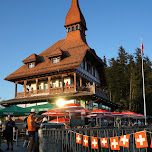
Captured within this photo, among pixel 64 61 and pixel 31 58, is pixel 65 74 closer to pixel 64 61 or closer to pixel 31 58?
pixel 64 61

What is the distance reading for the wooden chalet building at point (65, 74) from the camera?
26941 mm

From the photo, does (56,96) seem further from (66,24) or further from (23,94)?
(66,24)

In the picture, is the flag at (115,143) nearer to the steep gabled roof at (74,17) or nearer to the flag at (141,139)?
the flag at (141,139)

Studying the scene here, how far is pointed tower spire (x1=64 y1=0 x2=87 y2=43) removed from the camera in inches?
1380

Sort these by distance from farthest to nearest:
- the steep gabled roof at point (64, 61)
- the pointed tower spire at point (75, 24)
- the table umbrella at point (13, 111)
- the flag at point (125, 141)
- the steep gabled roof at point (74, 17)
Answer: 1. the steep gabled roof at point (74, 17)
2. the pointed tower spire at point (75, 24)
3. the steep gabled roof at point (64, 61)
4. the table umbrella at point (13, 111)
5. the flag at point (125, 141)

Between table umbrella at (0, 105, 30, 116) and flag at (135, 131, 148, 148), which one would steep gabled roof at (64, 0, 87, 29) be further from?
flag at (135, 131, 148, 148)

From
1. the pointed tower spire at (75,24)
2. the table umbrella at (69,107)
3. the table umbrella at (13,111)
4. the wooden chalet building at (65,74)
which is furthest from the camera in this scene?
the pointed tower spire at (75,24)

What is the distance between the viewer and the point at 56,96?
26.8m

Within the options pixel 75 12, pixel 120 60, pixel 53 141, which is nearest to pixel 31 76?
pixel 75 12

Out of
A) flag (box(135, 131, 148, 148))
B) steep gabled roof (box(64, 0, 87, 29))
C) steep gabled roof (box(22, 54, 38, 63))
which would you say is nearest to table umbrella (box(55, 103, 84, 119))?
flag (box(135, 131, 148, 148))

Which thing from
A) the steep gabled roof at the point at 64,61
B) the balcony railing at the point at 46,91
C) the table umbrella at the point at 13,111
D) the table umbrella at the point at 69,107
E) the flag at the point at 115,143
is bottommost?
the flag at the point at 115,143

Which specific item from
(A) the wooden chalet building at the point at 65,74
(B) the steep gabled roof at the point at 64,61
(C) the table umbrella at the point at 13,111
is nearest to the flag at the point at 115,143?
(C) the table umbrella at the point at 13,111

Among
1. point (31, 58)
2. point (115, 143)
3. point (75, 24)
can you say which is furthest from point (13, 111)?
point (75, 24)

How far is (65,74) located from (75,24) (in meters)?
11.0
